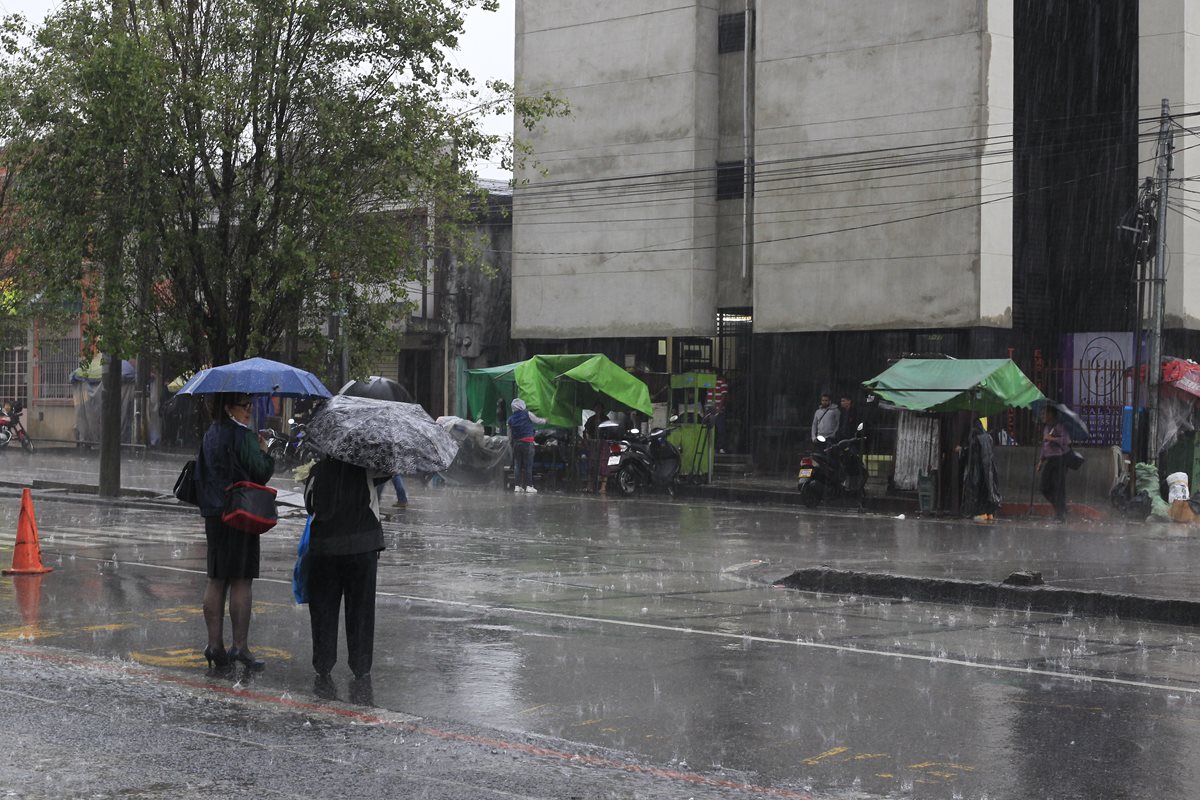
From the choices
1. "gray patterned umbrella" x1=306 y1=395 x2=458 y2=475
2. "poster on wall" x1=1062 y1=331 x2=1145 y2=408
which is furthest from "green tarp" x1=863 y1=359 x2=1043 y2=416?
"gray patterned umbrella" x1=306 y1=395 x2=458 y2=475

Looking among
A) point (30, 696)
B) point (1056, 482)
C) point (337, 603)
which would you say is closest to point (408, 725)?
point (337, 603)

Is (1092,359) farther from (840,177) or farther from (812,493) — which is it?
(812,493)

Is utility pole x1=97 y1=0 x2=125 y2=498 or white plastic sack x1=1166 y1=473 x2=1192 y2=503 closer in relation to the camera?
utility pole x1=97 y1=0 x2=125 y2=498

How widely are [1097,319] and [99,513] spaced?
21.4 metres

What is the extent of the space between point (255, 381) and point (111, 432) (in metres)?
14.3

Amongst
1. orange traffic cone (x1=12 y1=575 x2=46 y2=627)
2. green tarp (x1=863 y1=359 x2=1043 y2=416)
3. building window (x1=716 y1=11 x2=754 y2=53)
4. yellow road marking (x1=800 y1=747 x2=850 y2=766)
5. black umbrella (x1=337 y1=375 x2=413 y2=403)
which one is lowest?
orange traffic cone (x1=12 y1=575 x2=46 y2=627)

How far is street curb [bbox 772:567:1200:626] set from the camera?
1283 cm

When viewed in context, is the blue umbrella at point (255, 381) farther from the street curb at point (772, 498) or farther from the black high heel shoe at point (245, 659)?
the street curb at point (772, 498)

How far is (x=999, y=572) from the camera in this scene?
1582cm

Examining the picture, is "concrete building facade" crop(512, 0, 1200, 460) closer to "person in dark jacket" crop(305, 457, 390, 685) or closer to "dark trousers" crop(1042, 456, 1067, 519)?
"dark trousers" crop(1042, 456, 1067, 519)

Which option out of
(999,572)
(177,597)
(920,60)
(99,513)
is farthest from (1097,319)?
(177,597)

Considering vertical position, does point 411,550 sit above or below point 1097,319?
below

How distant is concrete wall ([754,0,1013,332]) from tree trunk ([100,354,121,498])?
14902 millimetres

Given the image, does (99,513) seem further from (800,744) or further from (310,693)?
(800,744)
